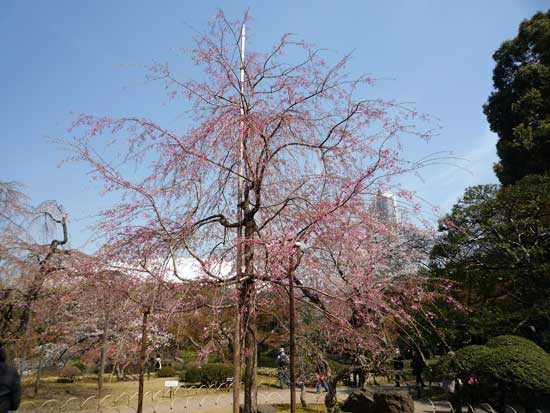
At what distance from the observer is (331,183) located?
601 centimetres

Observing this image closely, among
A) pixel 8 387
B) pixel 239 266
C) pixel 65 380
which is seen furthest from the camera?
pixel 65 380

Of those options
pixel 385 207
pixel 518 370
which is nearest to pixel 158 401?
pixel 518 370

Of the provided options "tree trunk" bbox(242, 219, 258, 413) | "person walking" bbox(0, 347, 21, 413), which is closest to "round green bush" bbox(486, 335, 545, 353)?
"tree trunk" bbox(242, 219, 258, 413)

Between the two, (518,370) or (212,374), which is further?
(212,374)

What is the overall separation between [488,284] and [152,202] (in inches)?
402

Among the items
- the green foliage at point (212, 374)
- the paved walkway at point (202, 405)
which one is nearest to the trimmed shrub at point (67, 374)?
the green foliage at point (212, 374)

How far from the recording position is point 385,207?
5844 mm

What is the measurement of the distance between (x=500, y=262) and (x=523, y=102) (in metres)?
6.74

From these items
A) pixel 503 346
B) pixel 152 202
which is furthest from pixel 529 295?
pixel 152 202

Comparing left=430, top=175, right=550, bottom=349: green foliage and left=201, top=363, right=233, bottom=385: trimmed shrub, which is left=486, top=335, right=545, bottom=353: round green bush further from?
left=201, top=363, right=233, bottom=385: trimmed shrub

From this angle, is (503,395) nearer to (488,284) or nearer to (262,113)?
(488,284)

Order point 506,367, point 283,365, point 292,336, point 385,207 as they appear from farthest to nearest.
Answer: point 283,365 < point 506,367 < point 385,207 < point 292,336

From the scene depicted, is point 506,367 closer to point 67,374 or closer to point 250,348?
point 250,348

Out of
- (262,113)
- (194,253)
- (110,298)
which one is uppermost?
(262,113)
